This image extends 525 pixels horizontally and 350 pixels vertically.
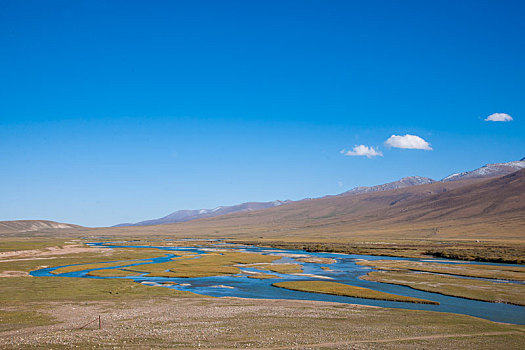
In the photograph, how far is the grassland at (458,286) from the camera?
45625 millimetres

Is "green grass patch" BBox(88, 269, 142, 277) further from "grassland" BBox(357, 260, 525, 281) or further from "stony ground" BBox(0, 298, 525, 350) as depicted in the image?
"grassland" BBox(357, 260, 525, 281)

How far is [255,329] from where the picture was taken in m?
30.9

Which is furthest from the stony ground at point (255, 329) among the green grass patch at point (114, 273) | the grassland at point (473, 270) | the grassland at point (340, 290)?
the grassland at point (473, 270)

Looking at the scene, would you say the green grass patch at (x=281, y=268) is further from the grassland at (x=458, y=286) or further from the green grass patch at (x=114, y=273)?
the green grass patch at (x=114, y=273)

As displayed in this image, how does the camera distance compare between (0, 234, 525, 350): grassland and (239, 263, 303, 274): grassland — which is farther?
(239, 263, 303, 274): grassland

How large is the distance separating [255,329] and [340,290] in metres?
21.7

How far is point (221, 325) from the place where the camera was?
32125 millimetres

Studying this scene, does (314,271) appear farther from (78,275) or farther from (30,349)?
(30,349)

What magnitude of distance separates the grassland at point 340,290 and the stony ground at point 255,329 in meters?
6.66

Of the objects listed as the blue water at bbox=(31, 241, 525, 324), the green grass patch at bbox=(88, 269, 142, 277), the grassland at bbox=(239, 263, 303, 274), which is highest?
the green grass patch at bbox=(88, 269, 142, 277)

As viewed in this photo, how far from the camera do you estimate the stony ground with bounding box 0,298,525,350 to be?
26844 millimetres

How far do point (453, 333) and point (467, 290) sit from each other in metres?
22.7

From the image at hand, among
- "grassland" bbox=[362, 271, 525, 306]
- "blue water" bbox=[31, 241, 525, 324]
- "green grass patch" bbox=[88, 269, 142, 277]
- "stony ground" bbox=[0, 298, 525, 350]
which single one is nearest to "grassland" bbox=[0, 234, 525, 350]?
"stony ground" bbox=[0, 298, 525, 350]

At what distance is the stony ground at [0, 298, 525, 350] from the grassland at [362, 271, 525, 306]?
12297 mm
